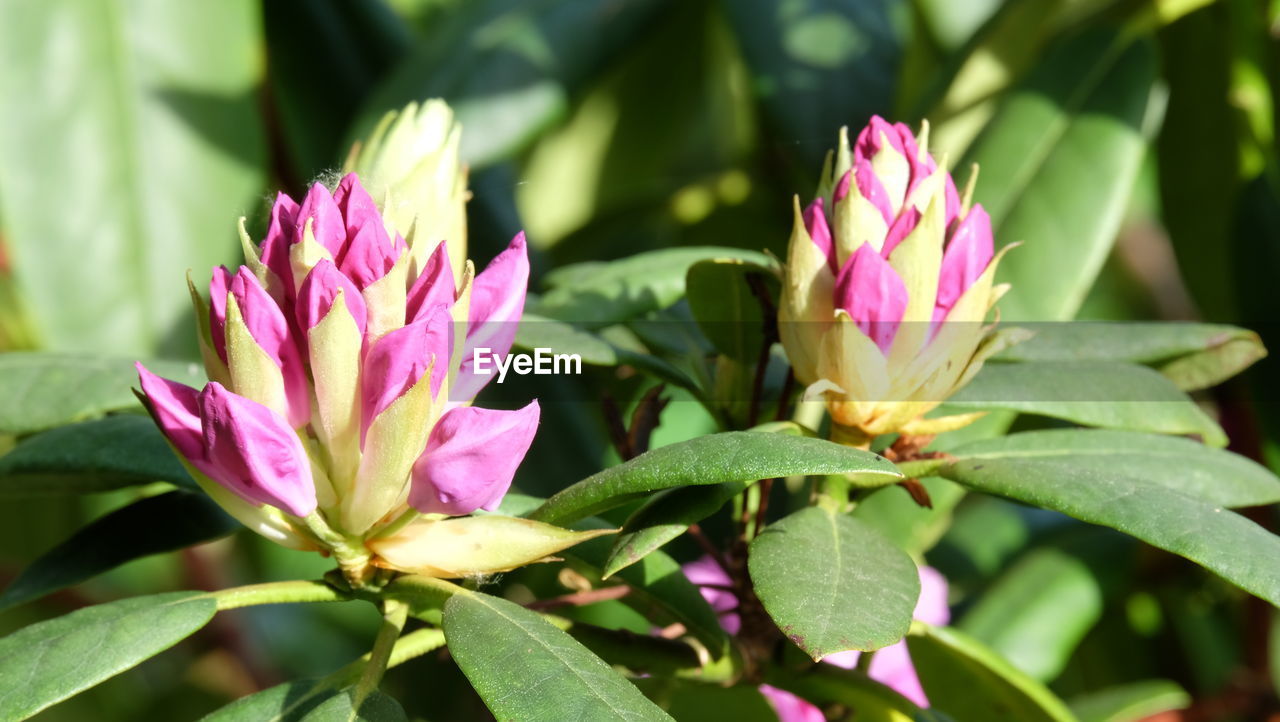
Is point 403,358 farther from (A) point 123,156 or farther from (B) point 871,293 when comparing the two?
(A) point 123,156

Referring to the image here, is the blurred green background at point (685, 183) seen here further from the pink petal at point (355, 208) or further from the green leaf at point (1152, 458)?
the pink petal at point (355, 208)

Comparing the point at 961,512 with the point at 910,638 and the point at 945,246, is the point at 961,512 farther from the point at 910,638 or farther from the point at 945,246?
the point at 945,246

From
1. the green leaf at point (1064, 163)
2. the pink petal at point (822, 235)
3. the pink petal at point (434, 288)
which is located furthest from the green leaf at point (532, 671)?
the green leaf at point (1064, 163)

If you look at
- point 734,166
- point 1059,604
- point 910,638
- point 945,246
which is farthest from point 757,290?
point 734,166

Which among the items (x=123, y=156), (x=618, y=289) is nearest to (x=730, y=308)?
(x=618, y=289)

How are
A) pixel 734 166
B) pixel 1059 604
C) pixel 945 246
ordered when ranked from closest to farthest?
1. pixel 945 246
2. pixel 1059 604
3. pixel 734 166
